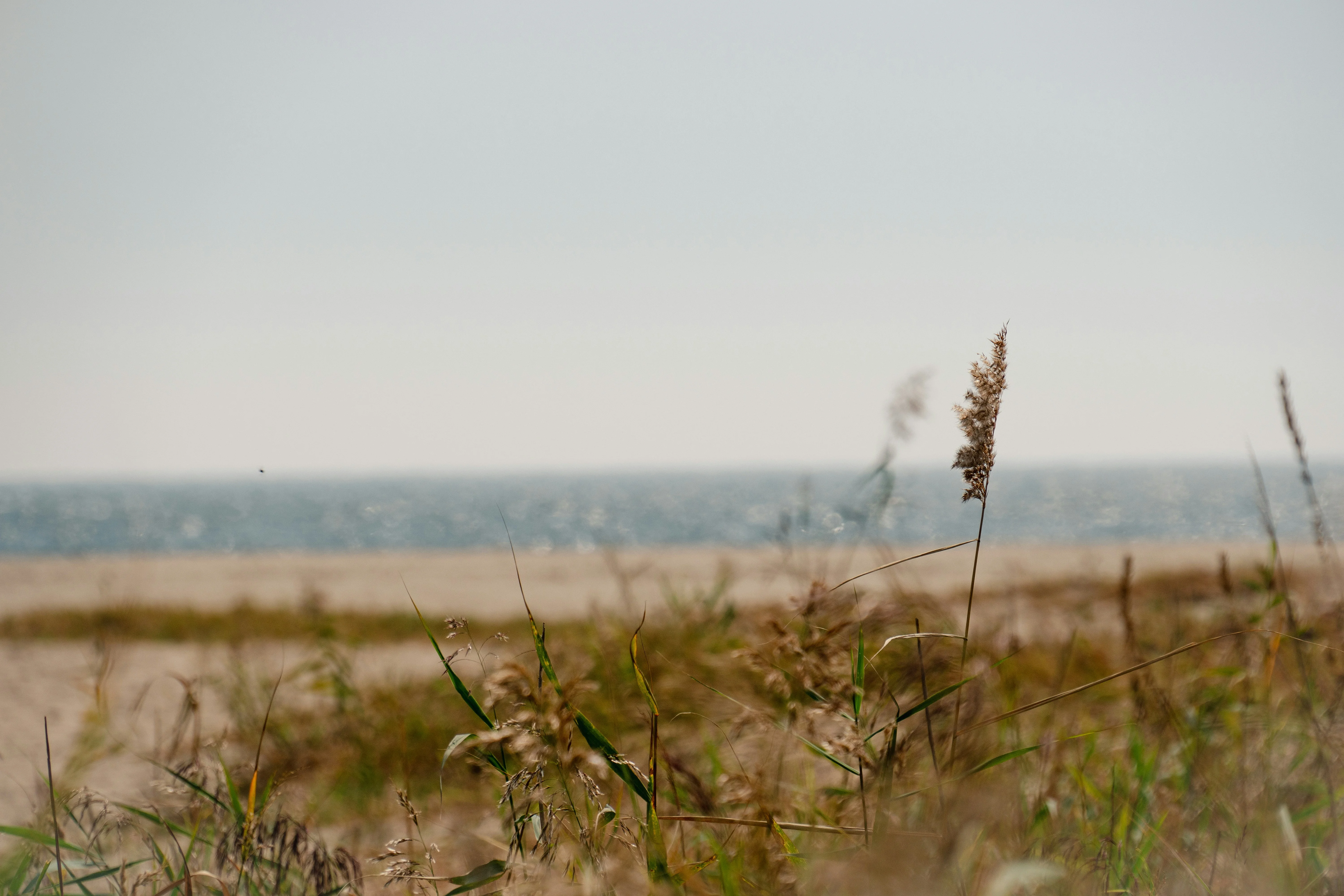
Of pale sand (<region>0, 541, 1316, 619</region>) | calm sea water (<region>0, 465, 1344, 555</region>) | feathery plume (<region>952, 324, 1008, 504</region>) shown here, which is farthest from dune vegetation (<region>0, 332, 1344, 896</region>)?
pale sand (<region>0, 541, 1316, 619</region>)

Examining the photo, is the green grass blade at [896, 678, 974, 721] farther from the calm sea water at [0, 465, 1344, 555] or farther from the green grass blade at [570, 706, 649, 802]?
the calm sea water at [0, 465, 1344, 555]

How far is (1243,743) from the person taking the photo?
4.98ft

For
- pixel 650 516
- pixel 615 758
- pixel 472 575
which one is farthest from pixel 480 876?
pixel 650 516

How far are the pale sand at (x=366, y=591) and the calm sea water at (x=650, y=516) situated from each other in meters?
0.85

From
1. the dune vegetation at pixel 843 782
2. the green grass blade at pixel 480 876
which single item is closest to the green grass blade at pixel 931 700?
the dune vegetation at pixel 843 782

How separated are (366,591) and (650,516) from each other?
37088mm

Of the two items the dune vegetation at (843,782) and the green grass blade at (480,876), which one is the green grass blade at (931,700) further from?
the green grass blade at (480,876)

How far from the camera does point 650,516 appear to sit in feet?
171

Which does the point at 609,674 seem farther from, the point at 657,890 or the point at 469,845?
the point at 657,890

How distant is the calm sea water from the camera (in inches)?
334

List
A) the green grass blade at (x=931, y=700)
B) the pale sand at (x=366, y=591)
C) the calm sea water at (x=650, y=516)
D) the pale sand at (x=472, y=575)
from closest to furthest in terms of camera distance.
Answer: the green grass blade at (x=931, y=700)
the pale sand at (x=366, y=591)
the calm sea water at (x=650, y=516)
the pale sand at (x=472, y=575)

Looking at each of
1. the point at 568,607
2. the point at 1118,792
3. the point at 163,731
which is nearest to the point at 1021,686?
the point at 1118,792

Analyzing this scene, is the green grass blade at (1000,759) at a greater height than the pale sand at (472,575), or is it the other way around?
the green grass blade at (1000,759)

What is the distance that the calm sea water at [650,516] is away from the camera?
27.9 feet
